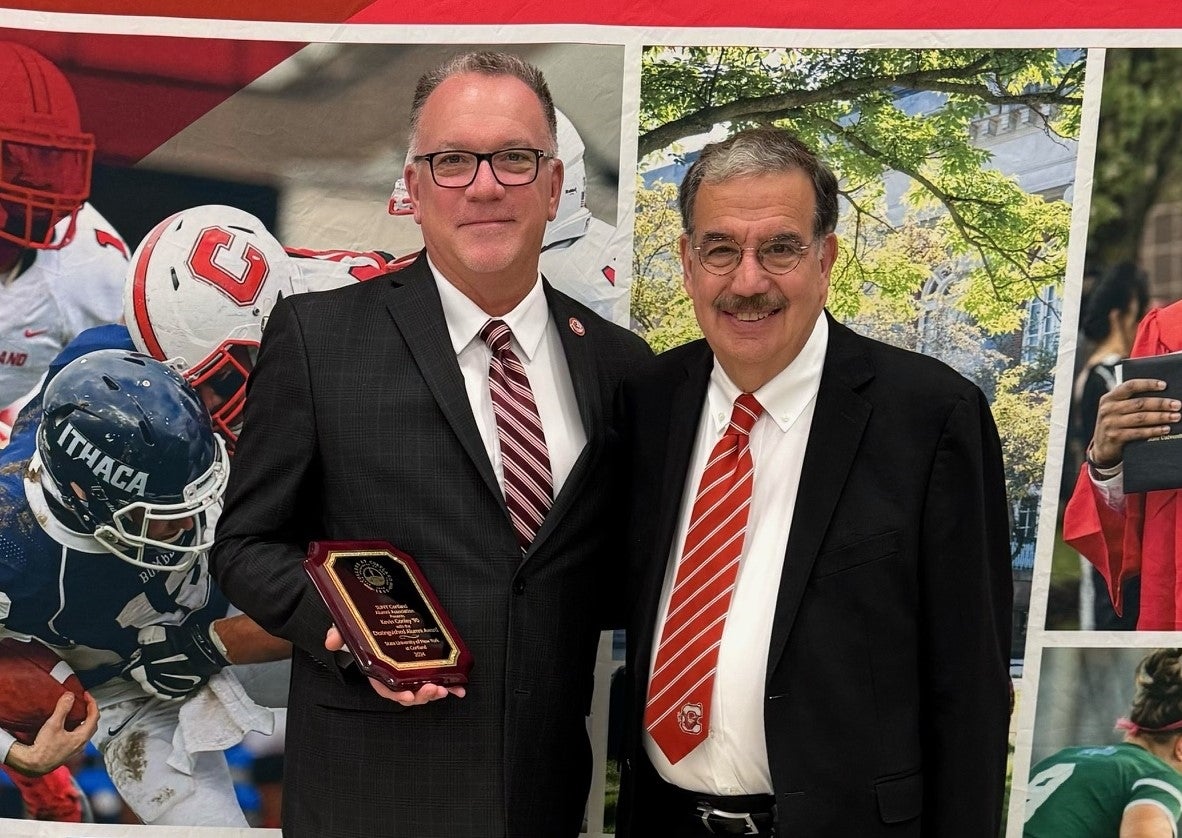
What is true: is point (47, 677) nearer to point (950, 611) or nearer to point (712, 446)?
point (712, 446)

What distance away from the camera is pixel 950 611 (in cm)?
182

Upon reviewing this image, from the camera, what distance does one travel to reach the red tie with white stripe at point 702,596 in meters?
1.87

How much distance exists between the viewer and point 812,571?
181cm

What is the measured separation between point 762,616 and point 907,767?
34 cm

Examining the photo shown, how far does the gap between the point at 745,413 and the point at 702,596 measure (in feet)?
1.07

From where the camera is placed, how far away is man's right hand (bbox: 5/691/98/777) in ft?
9.16

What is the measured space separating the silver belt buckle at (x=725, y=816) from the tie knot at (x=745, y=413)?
2.13ft

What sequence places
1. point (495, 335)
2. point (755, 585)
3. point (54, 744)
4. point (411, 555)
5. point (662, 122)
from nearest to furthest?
1. point (755, 585)
2. point (411, 555)
3. point (495, 335)
4. point (662, 122)
5. point (54, 744)

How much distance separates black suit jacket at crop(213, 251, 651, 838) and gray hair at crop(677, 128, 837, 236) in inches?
22.4

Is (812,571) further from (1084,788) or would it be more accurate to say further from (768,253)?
(1084,788)

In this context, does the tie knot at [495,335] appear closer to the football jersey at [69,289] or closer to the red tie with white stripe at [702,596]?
the red tie with white stripe at [702,596]

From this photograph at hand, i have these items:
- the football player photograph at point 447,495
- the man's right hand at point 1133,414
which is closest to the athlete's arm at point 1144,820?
the man's right hand at point 1133,414

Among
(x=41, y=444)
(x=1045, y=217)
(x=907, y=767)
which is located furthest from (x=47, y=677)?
(x=1045, y=217)

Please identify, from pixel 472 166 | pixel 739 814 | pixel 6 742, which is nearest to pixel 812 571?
pixel 739 814
